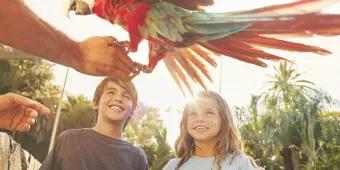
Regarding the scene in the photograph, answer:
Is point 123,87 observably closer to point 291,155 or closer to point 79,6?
point 79,6

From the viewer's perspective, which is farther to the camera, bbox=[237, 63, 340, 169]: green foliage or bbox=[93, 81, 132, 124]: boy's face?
bbox=[237, 63, 340, 169]: green foliage

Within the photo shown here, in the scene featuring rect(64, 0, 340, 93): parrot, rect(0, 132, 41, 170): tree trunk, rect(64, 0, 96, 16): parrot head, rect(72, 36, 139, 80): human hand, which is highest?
rect(64, 0, 96, 16): parrot head

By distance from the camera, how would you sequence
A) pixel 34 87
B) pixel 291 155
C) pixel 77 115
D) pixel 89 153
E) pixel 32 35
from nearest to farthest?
pixel 32 35
pixel 89 153
pixel 77 115
pixel 34 87
pixel 291 155

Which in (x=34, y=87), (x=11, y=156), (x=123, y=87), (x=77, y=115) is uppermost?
(x=34, y=87)

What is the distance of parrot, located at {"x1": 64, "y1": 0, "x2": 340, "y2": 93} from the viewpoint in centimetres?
57

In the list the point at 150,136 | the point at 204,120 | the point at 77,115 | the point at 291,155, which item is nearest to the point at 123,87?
the point at 204,120

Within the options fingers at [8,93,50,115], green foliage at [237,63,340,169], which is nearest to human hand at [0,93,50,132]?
fingers at [8,93,50,115]

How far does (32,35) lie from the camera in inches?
24.4

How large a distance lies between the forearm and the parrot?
85 mm

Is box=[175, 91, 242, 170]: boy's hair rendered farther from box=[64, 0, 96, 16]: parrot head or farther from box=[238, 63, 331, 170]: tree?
box=[238, 63, 331, 170]: tree

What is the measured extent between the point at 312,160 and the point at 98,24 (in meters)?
3.70

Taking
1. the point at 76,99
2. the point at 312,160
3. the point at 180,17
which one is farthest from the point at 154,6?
the point at 312,160

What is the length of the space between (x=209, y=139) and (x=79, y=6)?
302mm

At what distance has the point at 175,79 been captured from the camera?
78 centimetres
